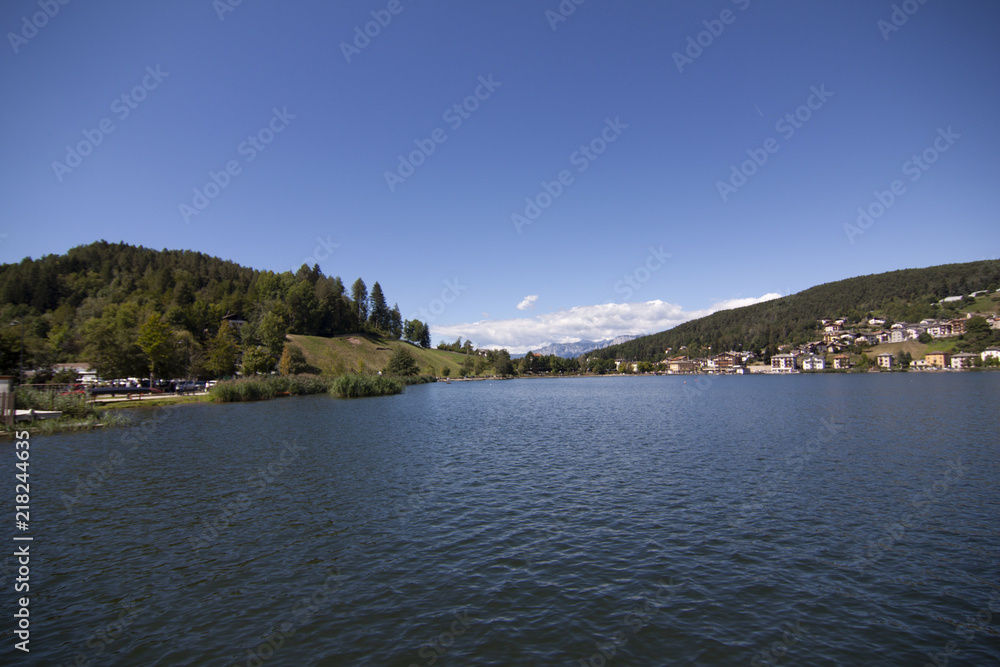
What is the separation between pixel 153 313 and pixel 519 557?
355 feet

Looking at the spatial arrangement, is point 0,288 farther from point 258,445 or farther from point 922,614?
point 922,614

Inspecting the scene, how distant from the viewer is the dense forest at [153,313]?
90062 millimetres

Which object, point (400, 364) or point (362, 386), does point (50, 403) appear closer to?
point (362, 386)

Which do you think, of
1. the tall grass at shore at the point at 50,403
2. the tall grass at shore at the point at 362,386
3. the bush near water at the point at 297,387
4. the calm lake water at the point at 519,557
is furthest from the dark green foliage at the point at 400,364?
the calm lake water at the point at 519,557

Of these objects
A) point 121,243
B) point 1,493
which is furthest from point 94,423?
point 121,243

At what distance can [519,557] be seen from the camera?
15.2 metres

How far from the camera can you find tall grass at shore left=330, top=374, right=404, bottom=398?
9325 centimetres

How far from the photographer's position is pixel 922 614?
11578mm

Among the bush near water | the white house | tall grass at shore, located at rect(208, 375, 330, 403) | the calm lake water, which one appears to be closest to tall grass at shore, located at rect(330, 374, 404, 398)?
the bush near water

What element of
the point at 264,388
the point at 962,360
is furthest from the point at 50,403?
the point at 962,360

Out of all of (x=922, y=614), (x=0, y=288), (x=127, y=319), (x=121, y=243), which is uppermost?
(x=121, y=243)

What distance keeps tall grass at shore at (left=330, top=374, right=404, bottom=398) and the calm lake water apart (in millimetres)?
61652

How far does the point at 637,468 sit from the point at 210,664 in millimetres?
22469

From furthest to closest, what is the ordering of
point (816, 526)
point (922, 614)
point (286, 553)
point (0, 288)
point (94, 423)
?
point (0, 288) < point (94, 423) < point (816, 526) < point (286, 553) < point (922, 614)
